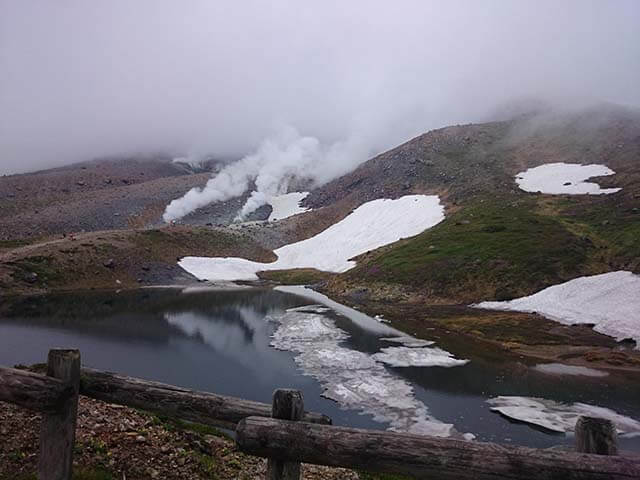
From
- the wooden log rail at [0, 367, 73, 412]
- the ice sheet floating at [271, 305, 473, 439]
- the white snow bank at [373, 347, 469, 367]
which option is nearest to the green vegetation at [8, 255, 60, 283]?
the ice sheet floating at [271, 305, 473, 439]

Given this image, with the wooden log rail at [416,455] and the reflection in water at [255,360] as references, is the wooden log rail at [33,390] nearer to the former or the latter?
the wooden log rail at [416,455]

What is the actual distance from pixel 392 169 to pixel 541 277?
106 metres

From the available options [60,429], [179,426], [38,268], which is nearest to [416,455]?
[60,429]

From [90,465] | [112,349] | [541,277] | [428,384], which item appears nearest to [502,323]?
[541,277]

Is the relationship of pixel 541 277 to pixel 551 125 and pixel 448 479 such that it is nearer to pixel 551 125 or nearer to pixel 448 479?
pixel 448 479

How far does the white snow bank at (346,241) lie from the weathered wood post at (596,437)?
315 feet

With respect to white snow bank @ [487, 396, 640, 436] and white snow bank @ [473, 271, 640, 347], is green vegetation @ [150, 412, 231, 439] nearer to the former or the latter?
white snow bank @ [487, 396, 640, 436]

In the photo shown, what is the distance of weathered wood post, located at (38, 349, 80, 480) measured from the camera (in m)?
8.07

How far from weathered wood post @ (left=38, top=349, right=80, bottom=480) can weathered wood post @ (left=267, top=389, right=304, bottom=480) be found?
3.74m

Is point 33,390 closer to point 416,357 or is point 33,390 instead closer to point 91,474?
point 91,474

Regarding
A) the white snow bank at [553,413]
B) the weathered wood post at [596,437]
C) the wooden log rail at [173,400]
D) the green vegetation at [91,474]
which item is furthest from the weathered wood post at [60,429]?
the white snow bank at [553,413]

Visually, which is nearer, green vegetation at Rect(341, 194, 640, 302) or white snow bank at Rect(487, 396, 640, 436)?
white snow bank at Rect(487, 396, 640, 436)

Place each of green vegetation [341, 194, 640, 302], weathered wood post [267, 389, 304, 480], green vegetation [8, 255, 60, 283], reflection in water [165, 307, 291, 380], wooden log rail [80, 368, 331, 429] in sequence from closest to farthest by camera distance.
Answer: weathered wood post [267, 389, 304, 480], wooden log rail [80, 368, 331, 429], reflection in water [165, 307, 291, 380], green vegetation [341, 194, 640, 302], green vegetation [8, 255, 60, 283]

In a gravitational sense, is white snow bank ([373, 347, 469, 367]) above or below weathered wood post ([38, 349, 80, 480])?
below
